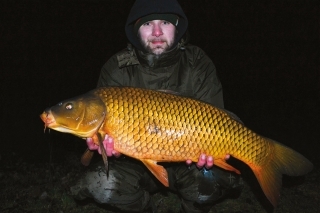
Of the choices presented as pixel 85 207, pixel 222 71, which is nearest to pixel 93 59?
pixel 222 71

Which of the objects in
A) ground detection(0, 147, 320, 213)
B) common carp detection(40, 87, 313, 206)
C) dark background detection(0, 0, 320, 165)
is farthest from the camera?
dark background detection(0, 0, 320, 165)

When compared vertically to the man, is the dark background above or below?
below

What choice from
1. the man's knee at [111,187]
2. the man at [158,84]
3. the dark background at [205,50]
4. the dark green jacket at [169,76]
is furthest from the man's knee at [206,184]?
the dark background at [205,50]

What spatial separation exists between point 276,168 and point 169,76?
898 millimetres

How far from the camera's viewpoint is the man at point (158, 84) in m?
2.16

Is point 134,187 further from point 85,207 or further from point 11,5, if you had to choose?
point 11,5

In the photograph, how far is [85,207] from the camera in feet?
8.11

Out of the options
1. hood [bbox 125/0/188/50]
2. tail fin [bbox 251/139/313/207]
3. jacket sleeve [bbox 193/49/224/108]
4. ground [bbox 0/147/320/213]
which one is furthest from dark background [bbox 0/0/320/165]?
tail fin [bbox 251/139/313/207]

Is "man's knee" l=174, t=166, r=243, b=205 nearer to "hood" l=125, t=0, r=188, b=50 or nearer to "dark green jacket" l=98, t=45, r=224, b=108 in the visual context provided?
"dark green jacket" l=98, t=45, r=224, b=108

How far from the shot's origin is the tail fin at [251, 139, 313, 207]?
75.1 inches

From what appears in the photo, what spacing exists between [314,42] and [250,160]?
35.8 ft

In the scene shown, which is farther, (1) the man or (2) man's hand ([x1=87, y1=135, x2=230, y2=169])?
Answer: (1) the man

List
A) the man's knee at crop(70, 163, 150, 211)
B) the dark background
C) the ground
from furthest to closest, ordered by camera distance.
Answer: the dark background
the ground
the man's knee at crop(70, 163, 150, 211)

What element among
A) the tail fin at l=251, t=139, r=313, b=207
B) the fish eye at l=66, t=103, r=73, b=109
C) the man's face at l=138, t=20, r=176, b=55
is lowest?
the tail fin at l=251, t=139, r=313, b=207
